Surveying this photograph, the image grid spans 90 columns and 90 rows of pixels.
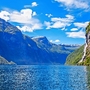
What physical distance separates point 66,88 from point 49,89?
6502 mm

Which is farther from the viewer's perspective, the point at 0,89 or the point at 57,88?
the point at 57,88

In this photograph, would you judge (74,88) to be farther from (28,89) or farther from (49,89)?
(28,89)

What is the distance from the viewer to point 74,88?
294 ft

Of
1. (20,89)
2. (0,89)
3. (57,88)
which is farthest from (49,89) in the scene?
(0,89)

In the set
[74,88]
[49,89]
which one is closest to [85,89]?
[74,88]

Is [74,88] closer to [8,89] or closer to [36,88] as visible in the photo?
[36,88]

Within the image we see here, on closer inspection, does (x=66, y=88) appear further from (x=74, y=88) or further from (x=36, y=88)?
A: (x=36, y=88)

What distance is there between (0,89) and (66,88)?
22936 mm

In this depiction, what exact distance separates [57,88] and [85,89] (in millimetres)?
10149

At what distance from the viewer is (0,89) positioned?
8425 cm

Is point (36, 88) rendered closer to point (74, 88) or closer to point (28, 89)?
point (28, 89)

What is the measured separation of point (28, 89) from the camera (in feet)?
283

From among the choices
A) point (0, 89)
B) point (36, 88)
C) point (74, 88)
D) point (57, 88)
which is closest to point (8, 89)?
point (0, 89)

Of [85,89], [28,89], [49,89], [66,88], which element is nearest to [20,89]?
[28,89]
